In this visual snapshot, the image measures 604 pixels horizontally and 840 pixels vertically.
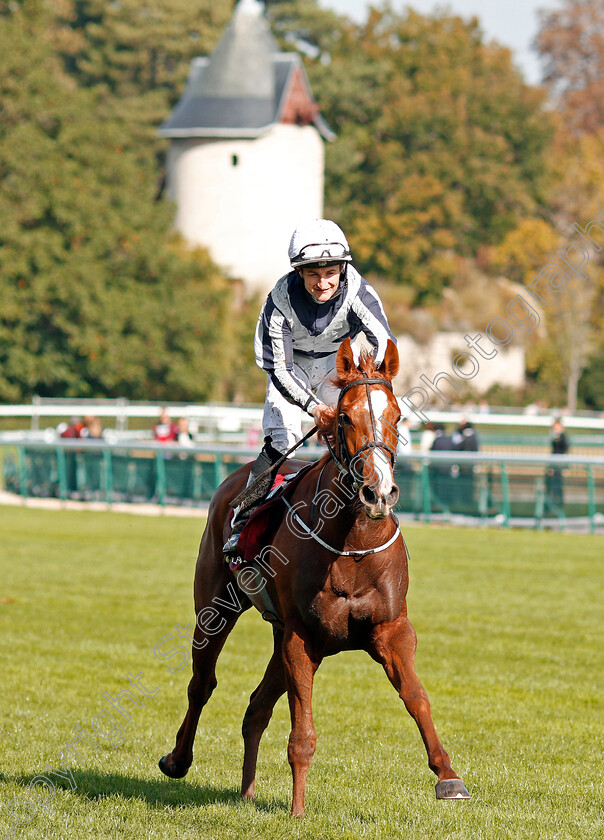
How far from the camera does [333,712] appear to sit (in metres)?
8.44

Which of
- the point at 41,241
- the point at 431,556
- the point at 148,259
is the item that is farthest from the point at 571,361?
the point at 431,556

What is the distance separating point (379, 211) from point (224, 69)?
1144 cm

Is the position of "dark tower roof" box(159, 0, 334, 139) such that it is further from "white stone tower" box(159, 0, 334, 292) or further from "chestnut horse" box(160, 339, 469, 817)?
"chestnut horse" box(160, 339, 469, 817)

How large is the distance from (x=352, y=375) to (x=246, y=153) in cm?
5391

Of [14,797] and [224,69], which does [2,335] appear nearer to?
[224,69]

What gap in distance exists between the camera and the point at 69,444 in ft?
77.4

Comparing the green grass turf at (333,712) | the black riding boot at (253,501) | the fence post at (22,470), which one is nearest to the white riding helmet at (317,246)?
the black riding boot at (253,501)

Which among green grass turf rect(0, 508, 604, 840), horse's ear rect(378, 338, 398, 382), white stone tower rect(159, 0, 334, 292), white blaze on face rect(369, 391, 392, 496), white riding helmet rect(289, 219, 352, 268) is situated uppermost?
white stone tower rect(159, 0, 334, 292)

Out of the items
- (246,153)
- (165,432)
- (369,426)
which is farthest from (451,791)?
(246,153)

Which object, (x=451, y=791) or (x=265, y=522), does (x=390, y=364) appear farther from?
(x=451, y=791)

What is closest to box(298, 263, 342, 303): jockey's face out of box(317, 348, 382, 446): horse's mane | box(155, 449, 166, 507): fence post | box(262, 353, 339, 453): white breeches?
box(262, 353, 339, 453): white breeches

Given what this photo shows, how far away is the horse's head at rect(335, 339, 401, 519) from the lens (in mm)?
4797

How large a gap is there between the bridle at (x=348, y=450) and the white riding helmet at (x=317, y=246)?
2.56 ft

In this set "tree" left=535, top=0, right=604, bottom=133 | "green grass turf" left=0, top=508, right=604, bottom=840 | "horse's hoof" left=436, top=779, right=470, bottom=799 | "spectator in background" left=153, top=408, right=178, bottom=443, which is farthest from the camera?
"tree" left=535, top=0, right=604, bottom=133
